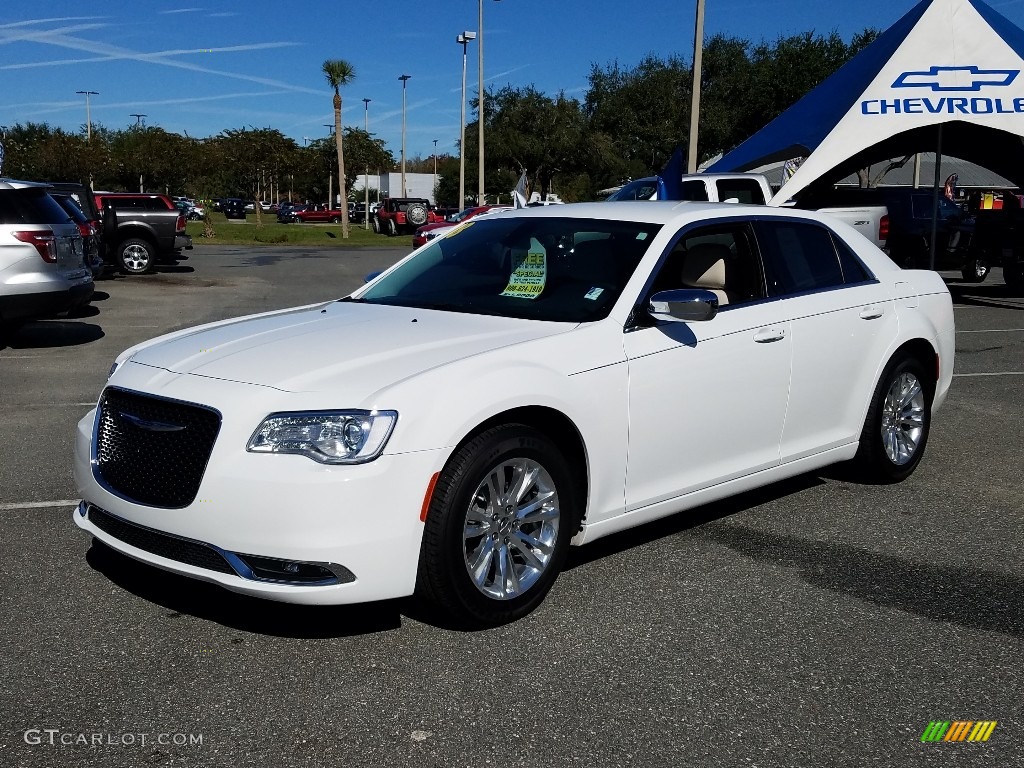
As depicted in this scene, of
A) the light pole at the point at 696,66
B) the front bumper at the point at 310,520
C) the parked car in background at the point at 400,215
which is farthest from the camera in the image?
the parked car in background at the point at 400,215

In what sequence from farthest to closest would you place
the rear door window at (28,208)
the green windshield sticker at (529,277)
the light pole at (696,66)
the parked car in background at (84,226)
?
the light pole at (696,66) < the parked car in background at (84,226) < the rear door window at (28,208) < the green windshield sticker at (529,277)

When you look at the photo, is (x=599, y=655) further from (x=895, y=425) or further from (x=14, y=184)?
(x=14, y=184)

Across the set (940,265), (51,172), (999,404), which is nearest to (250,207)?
(51,172)

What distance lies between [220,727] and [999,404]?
7.21m

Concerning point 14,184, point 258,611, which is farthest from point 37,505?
point 14,184

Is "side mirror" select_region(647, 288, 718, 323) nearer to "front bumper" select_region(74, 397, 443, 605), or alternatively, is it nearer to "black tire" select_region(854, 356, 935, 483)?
"front bumper" select_region(74, 397, 443, 605)

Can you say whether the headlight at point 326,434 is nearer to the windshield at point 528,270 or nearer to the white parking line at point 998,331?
the windshield at point 528,270

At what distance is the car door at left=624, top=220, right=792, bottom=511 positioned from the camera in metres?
4.54

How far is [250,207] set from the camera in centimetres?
10056

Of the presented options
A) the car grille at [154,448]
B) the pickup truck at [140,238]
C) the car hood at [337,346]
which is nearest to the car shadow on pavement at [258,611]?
the car grille at [154,448]

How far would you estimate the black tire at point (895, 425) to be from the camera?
230 inches

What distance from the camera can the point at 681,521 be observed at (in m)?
5.48

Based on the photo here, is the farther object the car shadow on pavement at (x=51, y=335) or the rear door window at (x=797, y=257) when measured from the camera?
the car shadow on pavement at (x=51, y=335)

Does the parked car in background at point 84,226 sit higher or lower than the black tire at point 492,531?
higher
